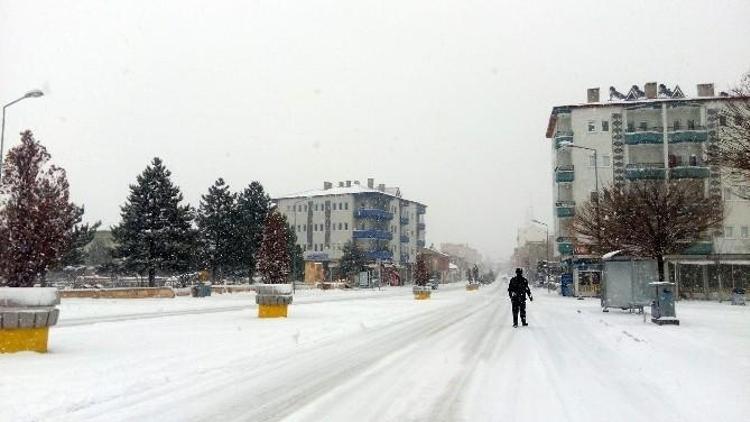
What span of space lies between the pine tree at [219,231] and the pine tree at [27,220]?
26.5m

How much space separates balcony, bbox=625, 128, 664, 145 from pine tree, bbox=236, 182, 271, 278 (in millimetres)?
34741

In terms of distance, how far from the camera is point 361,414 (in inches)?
225

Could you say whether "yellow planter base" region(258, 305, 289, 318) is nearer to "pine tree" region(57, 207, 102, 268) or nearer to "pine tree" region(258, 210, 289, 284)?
"pine tree" region(258, 210, 289, 284)

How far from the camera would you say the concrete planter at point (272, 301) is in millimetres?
19219

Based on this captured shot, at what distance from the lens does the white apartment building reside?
94312mm

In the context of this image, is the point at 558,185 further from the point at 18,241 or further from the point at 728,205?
the point at 18,241

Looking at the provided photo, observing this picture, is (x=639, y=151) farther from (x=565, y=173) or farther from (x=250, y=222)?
(x=250, y=222)

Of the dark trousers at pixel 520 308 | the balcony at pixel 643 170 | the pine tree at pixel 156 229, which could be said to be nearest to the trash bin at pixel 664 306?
the dark trousers at pixel 520 308

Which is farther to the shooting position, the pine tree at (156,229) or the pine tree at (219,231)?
the pine tree at (219,231)

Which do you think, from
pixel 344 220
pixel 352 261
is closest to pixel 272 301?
pixel 352 261

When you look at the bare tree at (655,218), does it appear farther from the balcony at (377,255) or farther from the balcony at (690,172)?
the balcony at (377,255)

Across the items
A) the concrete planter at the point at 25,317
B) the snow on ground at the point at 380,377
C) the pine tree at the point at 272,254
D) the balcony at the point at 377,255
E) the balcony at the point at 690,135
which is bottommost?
the snow on ground at the point at 380,377

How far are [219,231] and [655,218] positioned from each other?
131 ft

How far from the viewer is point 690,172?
53562 mm
